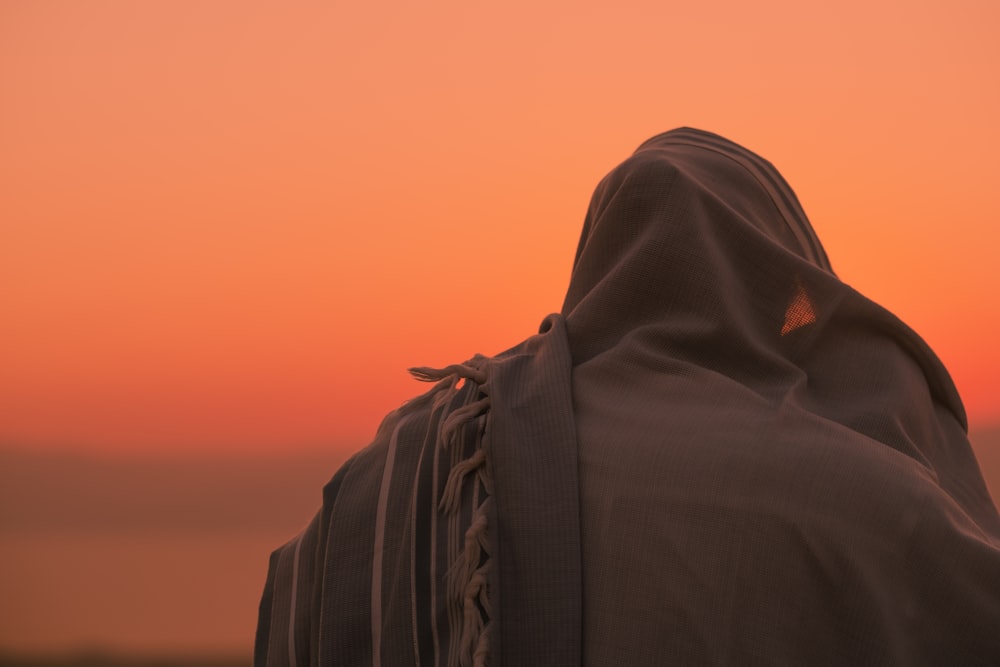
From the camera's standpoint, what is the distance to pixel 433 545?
1.36m

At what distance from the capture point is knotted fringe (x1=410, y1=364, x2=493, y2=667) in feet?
4.22

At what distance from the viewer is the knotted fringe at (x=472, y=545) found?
1285 millimetres

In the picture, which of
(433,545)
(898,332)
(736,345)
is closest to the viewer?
(433,545)

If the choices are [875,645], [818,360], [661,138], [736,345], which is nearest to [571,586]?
[875,645]

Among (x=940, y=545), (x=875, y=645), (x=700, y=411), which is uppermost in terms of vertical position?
(x=700, y=411)

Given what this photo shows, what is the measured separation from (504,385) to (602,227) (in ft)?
1.27

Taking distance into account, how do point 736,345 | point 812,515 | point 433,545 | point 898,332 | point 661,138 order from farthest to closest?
point 661,138 → point 898,332 → point 736,345 → point 433,545 → point 812,515

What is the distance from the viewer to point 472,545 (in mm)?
1302

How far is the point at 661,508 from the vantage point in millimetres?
1282

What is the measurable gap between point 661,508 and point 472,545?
22 centimetres

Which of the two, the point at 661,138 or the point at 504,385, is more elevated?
the point at 661,138

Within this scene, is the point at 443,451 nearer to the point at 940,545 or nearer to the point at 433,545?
the point at 433,545

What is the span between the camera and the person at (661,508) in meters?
1.26

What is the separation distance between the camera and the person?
4.15 ft
